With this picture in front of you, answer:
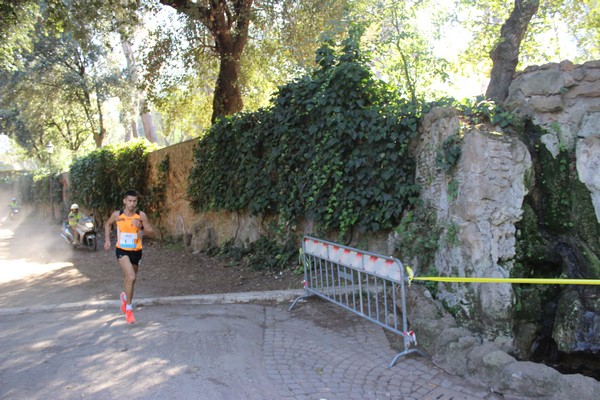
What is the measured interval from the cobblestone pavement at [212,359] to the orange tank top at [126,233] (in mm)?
929

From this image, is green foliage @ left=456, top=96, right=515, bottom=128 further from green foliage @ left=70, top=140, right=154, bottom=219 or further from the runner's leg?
green foliage @ left=70, top=140, right=154, bottom=219

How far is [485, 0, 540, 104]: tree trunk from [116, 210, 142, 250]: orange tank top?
21.2 ft

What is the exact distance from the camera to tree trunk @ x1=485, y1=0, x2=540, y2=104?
8359 mm

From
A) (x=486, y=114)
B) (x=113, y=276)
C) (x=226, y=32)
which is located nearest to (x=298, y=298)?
(x=486, y=114)

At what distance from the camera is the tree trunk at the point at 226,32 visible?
38.6 ft

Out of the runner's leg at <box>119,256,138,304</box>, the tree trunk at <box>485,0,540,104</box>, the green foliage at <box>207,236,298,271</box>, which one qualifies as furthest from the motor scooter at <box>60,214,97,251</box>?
the tree trunk at <box>485,0,540,104</box>

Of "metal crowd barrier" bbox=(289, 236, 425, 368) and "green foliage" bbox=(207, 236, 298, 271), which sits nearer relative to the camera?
"metal crowd barrier" bbox=(289, 236, 425, 368)

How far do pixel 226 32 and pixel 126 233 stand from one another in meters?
7.94

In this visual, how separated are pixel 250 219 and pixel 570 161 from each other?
6.10 meters

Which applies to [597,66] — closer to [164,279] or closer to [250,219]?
[250,219]

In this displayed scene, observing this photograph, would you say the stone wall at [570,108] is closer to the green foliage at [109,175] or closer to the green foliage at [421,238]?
the green foliage at [421,238]

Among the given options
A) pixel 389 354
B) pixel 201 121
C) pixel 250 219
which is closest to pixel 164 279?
pixel 250 219

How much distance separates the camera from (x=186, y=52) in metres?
13.2

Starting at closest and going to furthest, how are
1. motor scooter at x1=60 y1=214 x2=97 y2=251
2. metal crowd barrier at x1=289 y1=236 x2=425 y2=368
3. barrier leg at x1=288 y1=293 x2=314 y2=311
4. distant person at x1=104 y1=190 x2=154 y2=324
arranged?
metal crowd barrier at x1=289 y1=236 x2=425 y2=368, distant person at x1=104 y1=190 x2=154 y2=324, barrier leg at x1=288 y1=293 x2=314 y2=311, motor scooter at x1=60 y1=214 x2=97 y2=251
